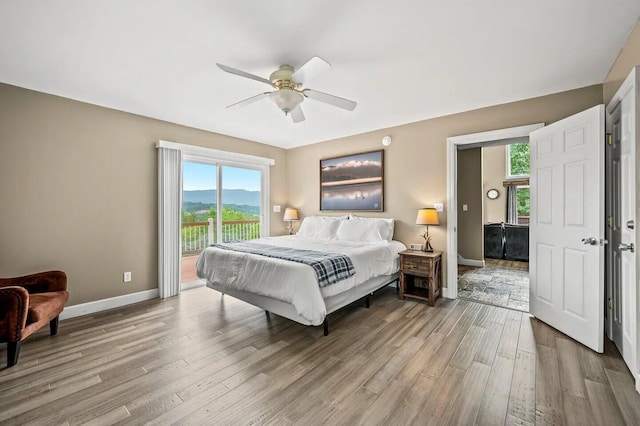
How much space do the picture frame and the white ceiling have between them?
138cm

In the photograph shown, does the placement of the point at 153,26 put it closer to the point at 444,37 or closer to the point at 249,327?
the point at 444,37

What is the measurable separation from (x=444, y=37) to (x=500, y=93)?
153cm

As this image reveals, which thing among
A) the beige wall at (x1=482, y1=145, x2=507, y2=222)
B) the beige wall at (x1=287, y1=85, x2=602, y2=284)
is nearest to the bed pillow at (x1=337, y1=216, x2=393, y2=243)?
the beige wall at (x1=287, y1=85, x2=602, y2=284)

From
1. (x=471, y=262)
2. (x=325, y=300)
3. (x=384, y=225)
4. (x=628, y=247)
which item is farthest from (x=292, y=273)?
(x=471, y=262)

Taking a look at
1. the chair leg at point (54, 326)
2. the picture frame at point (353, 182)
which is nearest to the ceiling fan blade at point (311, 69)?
the picture frame at point (353, 182)

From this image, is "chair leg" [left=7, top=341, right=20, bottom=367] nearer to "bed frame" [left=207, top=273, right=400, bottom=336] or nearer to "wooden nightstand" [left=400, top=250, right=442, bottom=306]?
"bed frame" [left=207, top=273, right=400, bottom=336]

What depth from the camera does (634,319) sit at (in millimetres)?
1963

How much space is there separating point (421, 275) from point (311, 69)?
283 centimetres

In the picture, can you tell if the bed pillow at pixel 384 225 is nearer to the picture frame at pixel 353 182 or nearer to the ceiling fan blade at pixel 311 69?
the picture frame at pixel 353 182

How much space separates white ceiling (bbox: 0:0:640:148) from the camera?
189cm

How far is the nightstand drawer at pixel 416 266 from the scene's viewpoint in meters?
3.71

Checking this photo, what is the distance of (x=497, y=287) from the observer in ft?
14.4

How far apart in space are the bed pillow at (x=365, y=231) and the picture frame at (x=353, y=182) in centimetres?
39

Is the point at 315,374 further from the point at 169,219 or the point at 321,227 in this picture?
the point at 169,219
